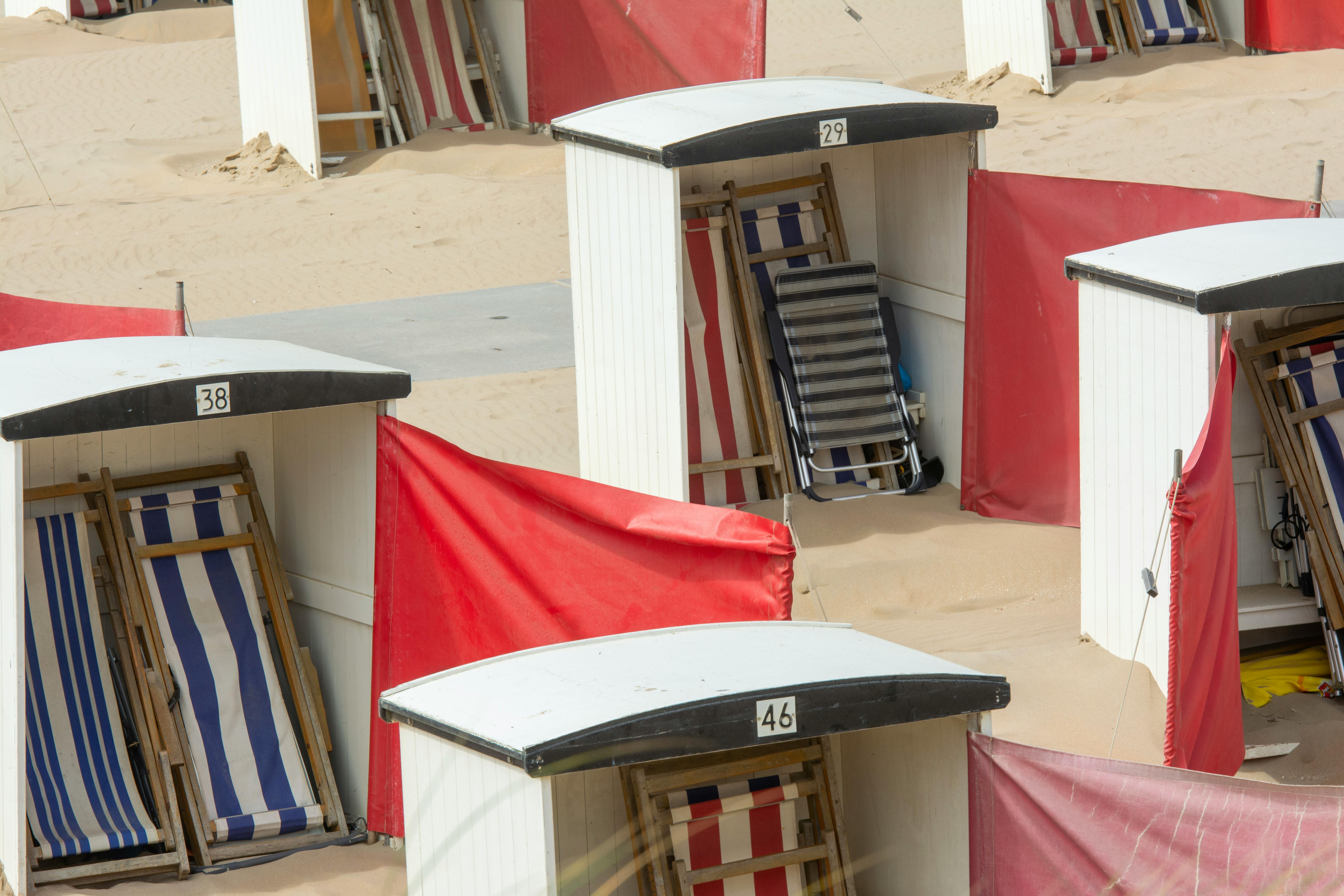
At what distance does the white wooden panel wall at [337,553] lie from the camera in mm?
6516

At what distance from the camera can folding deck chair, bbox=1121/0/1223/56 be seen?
1684cm

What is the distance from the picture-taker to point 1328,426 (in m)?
7.16

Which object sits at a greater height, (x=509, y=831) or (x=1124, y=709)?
(x=509, y=831)

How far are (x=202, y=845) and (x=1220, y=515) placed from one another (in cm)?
400

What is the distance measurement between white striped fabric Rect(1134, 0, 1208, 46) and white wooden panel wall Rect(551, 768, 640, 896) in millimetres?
13649

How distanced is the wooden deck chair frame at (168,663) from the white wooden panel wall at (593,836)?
5.34ft

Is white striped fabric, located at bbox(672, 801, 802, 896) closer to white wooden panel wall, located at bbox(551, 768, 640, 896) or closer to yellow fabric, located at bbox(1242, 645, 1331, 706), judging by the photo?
white wooden panel wall, located at bbox(551, 768, 640, 896)

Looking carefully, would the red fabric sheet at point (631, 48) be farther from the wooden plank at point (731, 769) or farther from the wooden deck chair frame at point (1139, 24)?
the wooden plank at point (731, 769)

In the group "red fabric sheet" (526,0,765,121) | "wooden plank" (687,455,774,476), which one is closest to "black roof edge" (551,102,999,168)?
"wooden plank" (687,455,774,476)

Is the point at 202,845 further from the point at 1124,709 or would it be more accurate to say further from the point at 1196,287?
the point at 1196,287

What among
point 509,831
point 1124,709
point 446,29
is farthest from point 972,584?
point 446,29

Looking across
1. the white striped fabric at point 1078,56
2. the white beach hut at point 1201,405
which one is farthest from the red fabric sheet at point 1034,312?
the white striped fabric at point 1078,56

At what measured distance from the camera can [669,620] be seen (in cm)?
584

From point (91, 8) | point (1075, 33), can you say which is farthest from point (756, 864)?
point (91, 8)
